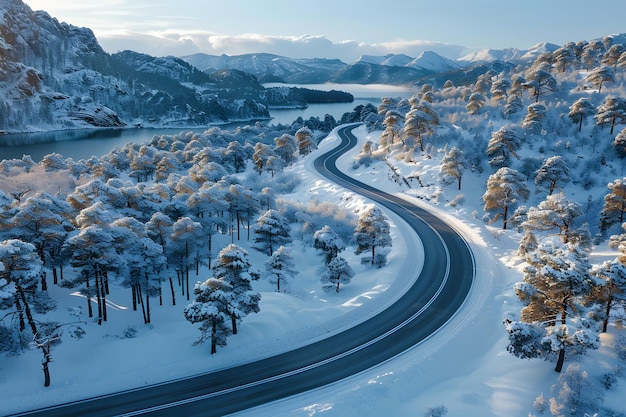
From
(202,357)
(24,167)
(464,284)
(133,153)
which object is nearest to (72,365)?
(202,357)

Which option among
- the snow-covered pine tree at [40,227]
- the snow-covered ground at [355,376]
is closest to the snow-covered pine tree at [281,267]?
the snow-covered ground at [355,376]

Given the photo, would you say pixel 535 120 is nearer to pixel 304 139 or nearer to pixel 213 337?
pixel 304 139

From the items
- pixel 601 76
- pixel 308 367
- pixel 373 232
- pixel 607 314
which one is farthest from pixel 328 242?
pixel 601 76

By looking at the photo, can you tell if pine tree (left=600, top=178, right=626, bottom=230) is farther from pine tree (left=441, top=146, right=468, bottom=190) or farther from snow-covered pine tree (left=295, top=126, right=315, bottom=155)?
snow-covered pine tree (left=295, top=126, right=315, bottom=155)

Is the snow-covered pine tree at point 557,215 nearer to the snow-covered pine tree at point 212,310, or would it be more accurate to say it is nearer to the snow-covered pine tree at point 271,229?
the snow-covered pine tree at point 271,229

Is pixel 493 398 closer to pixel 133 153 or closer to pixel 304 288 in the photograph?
pixel 304 288

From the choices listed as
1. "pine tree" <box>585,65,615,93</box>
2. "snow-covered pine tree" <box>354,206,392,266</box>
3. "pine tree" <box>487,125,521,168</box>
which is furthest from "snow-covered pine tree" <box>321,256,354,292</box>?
"pine tree" <box>585,65,615,93</box>

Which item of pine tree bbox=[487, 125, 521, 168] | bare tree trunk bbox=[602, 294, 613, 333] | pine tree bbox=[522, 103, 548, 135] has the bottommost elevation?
bare tree trunk bbox=[602, 294, 613, 333]
